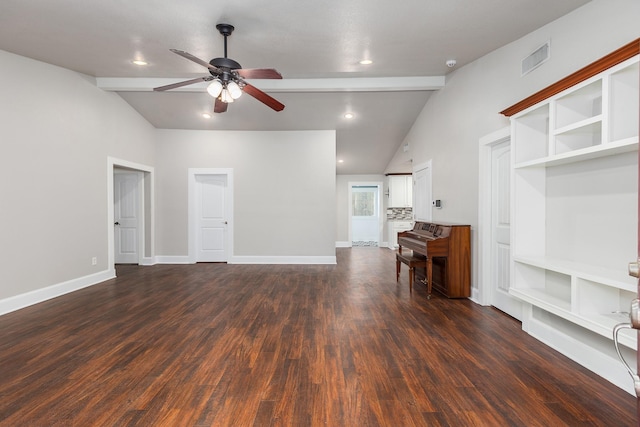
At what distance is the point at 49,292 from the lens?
3957mm

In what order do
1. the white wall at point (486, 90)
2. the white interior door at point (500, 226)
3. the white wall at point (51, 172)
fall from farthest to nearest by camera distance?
the white wall at point (51, 172) → the white interior door at point (500, 226) → the white wall at point (486, 90)

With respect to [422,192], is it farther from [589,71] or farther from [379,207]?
[379,207]

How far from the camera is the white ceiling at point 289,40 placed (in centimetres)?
270

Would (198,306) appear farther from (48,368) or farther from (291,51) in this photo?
(291,51)

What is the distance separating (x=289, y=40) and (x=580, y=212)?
3.17 m

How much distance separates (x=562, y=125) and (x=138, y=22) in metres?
3.87

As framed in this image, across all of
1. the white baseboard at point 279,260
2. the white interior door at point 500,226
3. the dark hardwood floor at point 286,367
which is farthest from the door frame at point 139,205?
the white interior door at point 500,226

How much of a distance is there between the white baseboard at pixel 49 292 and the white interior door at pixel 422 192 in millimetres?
5459

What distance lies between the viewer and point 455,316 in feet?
10.8

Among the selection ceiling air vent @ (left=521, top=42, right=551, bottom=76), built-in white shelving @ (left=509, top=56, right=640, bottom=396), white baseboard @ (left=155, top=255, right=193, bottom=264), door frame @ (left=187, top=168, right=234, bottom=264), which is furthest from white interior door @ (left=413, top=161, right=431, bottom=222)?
white baseboard @ (left=155, top=255, right=193, bottom=264)

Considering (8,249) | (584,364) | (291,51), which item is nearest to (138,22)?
(291,51)

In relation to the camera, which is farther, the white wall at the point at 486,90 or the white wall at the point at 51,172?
the white wall at the point at 51,172

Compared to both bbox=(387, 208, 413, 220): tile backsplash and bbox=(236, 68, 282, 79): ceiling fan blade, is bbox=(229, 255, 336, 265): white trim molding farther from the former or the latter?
bbox=(236, 68, 282, 79): ceiling fan blade

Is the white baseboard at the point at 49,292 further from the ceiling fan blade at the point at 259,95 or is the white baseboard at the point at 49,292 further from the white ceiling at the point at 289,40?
the ceiling fan blade at the point at 259,95
